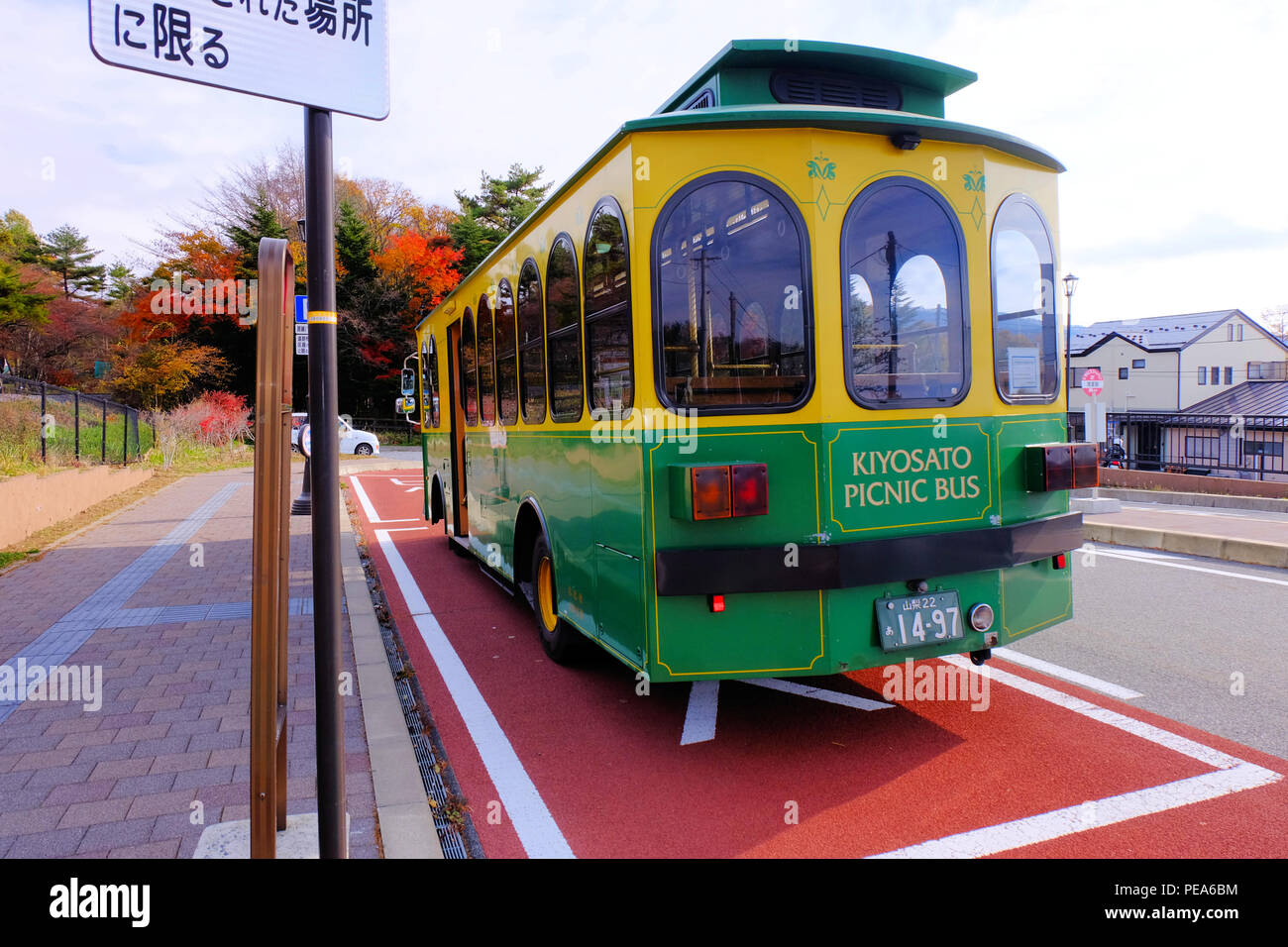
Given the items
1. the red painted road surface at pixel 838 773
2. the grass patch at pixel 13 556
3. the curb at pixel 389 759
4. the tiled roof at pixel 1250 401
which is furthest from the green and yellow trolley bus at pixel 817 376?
the tiled roof at pixel 1250 401

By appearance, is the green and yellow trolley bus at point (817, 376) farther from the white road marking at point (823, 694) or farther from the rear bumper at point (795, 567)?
the white road marking at point (823, 694)

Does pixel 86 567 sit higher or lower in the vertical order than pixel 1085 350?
lower

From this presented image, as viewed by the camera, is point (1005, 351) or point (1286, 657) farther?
point (1286, 657)

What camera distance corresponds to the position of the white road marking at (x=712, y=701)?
4.67m

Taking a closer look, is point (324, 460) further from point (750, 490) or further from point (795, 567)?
point (795, 567)

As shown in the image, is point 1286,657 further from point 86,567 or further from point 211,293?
point 211,293

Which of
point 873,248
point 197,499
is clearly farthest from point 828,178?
point 197,499

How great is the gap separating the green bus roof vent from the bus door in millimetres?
5115

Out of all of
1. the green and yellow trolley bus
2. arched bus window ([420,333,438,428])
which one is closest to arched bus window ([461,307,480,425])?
arched bus window ([420,333,438,428])

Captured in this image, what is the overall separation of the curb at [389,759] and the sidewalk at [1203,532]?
263 inches

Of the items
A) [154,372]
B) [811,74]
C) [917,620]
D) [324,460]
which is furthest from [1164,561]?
[154,372]

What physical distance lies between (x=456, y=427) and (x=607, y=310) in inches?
211

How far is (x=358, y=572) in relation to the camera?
360 inches

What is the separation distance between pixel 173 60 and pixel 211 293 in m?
41.2
